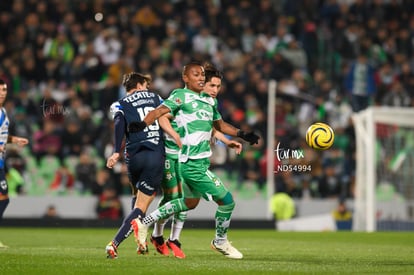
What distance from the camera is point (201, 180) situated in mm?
11273

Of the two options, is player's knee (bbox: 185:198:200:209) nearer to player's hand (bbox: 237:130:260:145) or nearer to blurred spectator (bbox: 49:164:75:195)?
player's hand (bbox: 237:130:260:145)

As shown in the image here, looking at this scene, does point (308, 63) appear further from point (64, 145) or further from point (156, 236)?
point (156, 236)

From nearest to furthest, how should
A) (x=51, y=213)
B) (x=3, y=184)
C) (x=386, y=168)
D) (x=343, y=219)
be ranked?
(x=3, y=184)
(x=51, y=213)
(x=343, y=219)
(x=386, y=168)

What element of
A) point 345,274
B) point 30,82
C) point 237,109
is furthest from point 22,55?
point 345,274

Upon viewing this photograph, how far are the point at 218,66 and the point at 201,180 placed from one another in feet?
48.4

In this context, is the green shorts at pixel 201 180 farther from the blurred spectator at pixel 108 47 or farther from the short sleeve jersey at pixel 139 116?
the blurred spectator at pixel 108 47

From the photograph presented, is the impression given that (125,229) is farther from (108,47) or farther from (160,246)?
(108,47)

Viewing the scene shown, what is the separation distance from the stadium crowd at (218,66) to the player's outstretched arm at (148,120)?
10140 millimetres

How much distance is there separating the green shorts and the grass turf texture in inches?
29.3

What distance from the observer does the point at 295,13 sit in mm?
28891

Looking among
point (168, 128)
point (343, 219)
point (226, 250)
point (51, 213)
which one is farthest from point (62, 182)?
point (168, 128)

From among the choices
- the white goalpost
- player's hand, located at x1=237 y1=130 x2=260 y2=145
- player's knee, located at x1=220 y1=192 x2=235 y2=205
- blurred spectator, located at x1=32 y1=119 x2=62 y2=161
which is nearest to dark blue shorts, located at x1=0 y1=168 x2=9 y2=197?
player's knee, located at x1=220 y1=192 x2=235 y2=205

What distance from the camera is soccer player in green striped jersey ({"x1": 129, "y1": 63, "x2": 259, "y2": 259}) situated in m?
11.3

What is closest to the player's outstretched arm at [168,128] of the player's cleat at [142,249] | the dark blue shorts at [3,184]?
the player's cleat at [142,249]
